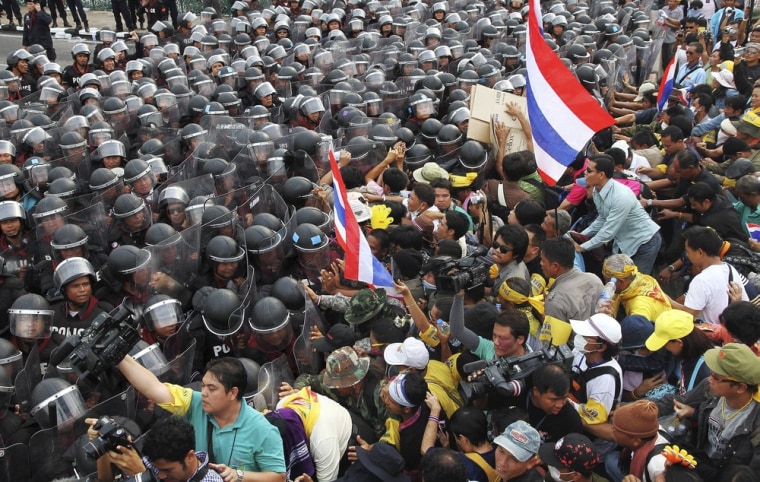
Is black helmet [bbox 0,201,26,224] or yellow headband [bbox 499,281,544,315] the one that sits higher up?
yellow headband [bbox 499,281,544,315]

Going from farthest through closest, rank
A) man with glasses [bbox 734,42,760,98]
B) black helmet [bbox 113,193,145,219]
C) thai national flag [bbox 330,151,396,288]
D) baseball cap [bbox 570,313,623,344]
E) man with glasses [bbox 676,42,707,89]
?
man with glasses [bbox 676,42,707,89] → man with glasses [bbox 734,42,760,98] → black helmet [bbox 113,193,145,219] → thai national flag [bbox 330,151,396,288] → baseball cap [bbox 570,313,623,344]

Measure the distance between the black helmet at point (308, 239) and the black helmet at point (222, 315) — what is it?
106 cm

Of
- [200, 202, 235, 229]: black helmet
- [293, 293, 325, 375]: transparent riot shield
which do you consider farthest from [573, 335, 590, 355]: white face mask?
[200, 202, 235, 229]: black helmet

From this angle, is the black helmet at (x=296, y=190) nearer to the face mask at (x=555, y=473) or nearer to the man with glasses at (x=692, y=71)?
the face mask at (x=555, y=473)

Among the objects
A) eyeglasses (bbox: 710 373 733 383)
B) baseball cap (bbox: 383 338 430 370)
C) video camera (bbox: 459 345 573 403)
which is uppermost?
eyeglasses (bbox: 710 373 733 383)

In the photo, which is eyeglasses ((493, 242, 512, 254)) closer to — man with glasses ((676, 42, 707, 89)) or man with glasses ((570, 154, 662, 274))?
man with glasses ((570, 154, 662, 274))

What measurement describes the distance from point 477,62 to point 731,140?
5.01m

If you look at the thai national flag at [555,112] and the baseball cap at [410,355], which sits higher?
the thai national flag at [555,112]

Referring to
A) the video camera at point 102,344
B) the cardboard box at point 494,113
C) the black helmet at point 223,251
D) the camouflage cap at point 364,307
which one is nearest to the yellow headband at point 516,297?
the camouflage cap at point 364,307

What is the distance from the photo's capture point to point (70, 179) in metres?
7.84

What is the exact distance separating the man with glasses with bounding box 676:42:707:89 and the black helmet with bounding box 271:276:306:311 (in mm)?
7801

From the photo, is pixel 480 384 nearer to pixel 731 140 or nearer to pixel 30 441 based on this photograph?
pixel 30 441

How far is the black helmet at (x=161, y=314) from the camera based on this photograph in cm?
519

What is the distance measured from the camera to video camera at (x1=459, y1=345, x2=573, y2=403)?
12.8 ft
